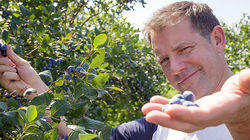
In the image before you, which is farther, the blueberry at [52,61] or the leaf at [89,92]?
the blueberry at [52,61]

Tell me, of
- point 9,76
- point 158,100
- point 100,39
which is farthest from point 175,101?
point 9,76

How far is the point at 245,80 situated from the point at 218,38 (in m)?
1.48

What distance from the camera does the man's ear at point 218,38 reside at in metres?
2.08

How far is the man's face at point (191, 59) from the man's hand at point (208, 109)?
3.53ft

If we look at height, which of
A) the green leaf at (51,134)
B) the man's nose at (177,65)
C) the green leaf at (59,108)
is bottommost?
the green leaf at (51,134)

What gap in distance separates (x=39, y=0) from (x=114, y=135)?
1280 millimetres

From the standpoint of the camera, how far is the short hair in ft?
6.70

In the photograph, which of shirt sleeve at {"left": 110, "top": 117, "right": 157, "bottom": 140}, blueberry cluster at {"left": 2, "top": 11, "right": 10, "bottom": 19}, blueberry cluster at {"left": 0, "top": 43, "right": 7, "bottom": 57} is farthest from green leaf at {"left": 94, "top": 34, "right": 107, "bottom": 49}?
shirt sleeve at {"left": 110, "top": 117, "right": 157, "bottom": 140}

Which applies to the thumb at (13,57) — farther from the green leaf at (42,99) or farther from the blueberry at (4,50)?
the green leaf at (42,99)

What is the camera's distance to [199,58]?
1931 mm

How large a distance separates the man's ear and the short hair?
0.03 metres

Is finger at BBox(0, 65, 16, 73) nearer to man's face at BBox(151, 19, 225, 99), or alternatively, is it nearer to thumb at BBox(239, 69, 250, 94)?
man's face at BBox(151, 19, 225, 99)

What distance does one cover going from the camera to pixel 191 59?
192 cm

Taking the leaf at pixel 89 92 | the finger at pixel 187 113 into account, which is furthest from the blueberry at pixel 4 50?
the finger at pixel 187 113
